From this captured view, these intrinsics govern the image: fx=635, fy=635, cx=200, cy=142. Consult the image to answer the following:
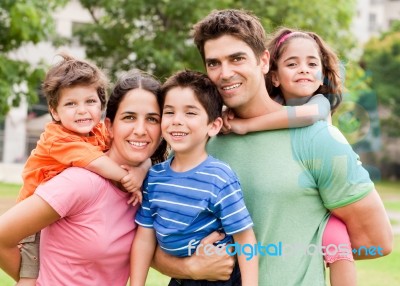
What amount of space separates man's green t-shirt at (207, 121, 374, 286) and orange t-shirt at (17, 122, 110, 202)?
0.78m

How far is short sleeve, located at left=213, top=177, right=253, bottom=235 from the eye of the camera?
108 inches

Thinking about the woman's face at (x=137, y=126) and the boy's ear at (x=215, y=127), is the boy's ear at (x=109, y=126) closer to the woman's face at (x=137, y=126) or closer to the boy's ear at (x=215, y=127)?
the woman's face at (x=137, y=126)

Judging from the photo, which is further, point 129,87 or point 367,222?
point 129,87

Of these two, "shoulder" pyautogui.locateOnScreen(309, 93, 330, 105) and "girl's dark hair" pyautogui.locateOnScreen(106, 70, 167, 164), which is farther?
"shoulder" pyautogui.locateOnScreen(309, 93, 330, 105)

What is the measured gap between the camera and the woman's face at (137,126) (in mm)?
2961

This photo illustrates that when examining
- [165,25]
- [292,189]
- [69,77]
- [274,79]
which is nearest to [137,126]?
[69,77]

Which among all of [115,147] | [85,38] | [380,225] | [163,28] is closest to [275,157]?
[380,225]

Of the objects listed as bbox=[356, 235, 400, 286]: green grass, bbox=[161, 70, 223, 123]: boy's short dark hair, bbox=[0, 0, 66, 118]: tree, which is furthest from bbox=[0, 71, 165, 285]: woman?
bbox=[0, 0, 66, 118]: tree

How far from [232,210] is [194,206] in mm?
166

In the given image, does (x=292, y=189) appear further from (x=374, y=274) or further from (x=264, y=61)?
(x=374, y=274)

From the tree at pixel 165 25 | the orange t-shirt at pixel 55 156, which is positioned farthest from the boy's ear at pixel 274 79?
the tree at pixel 165 25

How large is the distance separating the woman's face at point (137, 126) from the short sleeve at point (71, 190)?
21 centimetres

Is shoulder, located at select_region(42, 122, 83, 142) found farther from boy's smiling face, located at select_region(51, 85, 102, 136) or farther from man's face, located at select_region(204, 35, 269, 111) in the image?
man's face, located at select_region(204, 35, 269, 111)

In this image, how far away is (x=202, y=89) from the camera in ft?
9.64
